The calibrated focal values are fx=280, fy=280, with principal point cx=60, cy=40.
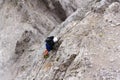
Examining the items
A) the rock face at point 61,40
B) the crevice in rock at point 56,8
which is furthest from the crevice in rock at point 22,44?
the crevice in rock at point 56,8

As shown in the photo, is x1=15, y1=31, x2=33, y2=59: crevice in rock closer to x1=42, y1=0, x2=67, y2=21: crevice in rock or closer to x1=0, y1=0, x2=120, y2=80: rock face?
x1=0, y1=0, x2=120, y2=80: rock face

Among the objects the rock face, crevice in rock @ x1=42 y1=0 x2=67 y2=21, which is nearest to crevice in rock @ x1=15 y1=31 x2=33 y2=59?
the rock face

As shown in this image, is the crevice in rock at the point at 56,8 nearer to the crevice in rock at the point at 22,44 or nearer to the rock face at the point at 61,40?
the rock face at the point at 61,40

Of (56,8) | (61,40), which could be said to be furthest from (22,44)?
(56,8)

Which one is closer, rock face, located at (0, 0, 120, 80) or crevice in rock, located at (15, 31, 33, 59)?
rock face, located at (0, 0, 120, 80)

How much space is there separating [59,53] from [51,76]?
1.76m

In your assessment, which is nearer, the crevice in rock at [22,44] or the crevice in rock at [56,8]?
the crevice in rock at [22,44]

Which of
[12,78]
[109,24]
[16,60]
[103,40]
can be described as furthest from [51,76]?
[16,60]

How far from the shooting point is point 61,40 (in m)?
18.6

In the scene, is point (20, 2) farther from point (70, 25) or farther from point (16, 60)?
point (70, 25)

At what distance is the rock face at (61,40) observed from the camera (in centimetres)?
1515

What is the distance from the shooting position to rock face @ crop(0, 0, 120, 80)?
1515 centimetres

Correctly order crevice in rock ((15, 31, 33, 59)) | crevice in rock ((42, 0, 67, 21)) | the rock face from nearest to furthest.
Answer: the rock face, crevice in rock ((15, 31, 33, 59)), crevice in rock ((42, 0, 67, 21))

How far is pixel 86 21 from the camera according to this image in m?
18.7
